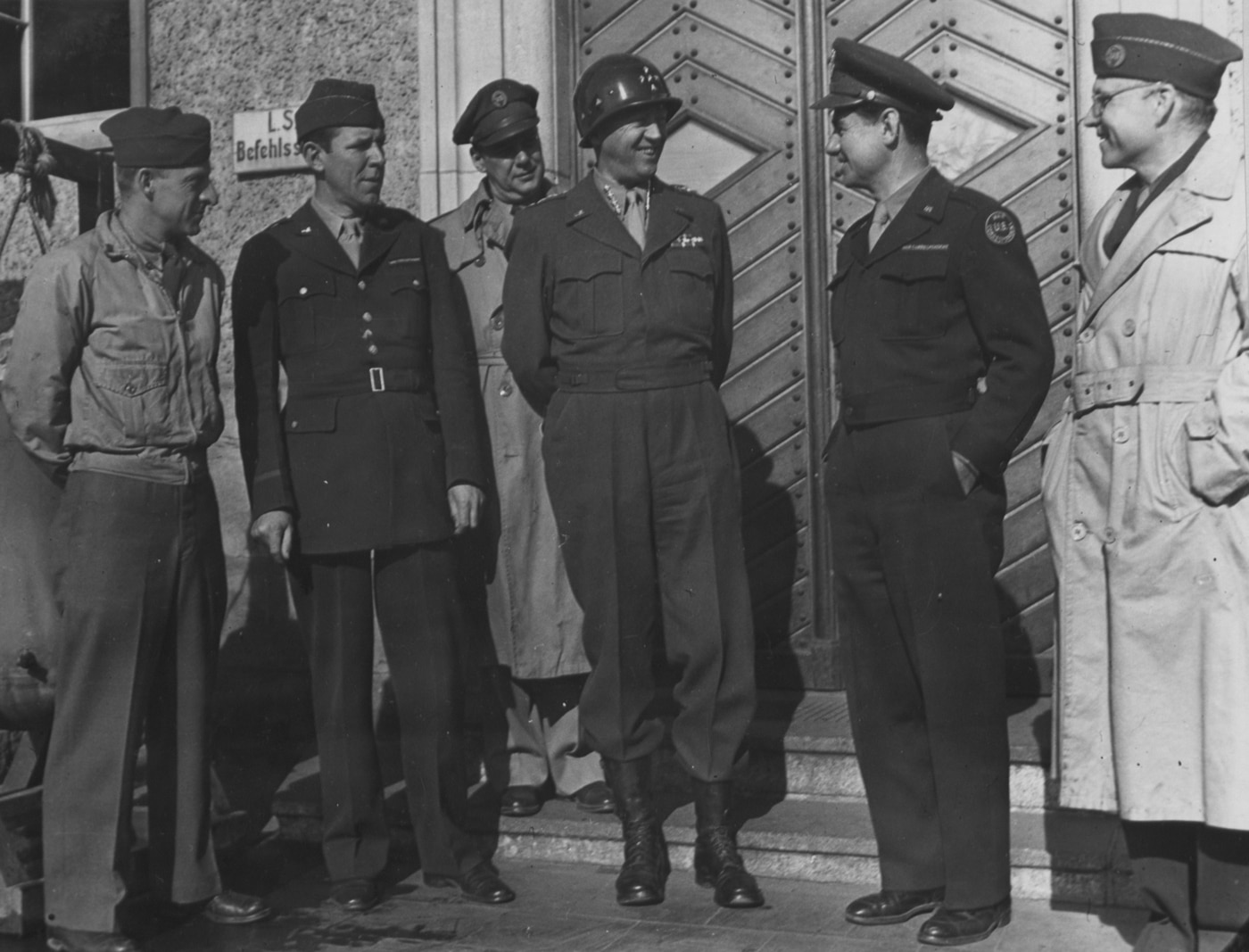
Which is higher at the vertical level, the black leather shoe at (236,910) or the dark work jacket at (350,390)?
the dark work jacket at (350,390)

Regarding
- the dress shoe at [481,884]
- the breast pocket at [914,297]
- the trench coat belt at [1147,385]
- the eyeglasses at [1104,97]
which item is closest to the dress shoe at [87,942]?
the dress shoe at [481,884]

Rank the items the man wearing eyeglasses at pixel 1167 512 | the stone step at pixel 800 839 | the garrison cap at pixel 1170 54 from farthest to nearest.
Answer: the stone step at pixel 800 839 → the garrison cap at pixel 1170 54 → the man wearing eyeglasses at pixel 1167 512

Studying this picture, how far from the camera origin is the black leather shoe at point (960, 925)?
4312 mm

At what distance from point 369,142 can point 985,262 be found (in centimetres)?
181

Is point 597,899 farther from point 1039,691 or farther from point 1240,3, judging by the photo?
point 1240,3

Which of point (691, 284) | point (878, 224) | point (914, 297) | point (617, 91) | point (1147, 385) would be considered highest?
point (617, 91)

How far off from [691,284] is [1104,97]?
1253mm

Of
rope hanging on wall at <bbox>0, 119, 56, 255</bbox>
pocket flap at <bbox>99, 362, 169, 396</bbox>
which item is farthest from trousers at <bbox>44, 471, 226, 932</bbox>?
rope hanging on wall at <bbox>0, 119, 56, 255</bbox>

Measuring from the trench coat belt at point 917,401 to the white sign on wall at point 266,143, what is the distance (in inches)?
121

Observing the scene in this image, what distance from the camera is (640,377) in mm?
4785

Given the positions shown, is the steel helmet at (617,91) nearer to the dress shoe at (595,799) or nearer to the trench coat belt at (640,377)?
the trench coat belt at (640,377)

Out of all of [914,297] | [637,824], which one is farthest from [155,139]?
[637,824]

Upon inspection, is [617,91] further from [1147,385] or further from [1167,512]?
[1167,512]

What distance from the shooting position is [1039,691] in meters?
5.81
